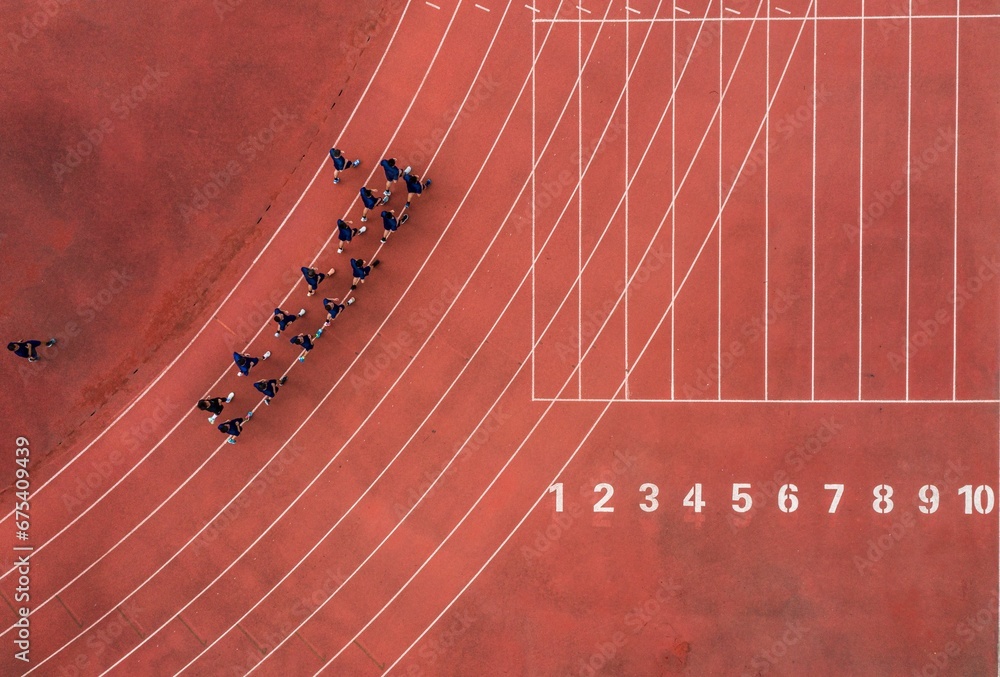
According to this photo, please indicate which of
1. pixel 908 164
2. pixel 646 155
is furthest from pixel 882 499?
pixel 646 155

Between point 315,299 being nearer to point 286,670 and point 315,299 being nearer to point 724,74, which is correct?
point 286,670

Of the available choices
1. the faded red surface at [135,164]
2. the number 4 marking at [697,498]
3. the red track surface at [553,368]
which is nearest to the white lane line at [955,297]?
the red track surface at [553,368]

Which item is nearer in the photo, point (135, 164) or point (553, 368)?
point (553, 368)

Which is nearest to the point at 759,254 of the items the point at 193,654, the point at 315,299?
the point at 315,299

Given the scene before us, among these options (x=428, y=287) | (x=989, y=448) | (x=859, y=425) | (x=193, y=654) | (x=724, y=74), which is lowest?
(x=193, y=654)

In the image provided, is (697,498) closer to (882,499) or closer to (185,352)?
(882,499)

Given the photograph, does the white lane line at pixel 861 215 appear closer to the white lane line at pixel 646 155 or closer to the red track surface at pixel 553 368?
the red track surface at pixel 553 368
